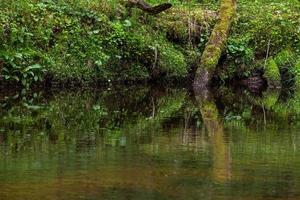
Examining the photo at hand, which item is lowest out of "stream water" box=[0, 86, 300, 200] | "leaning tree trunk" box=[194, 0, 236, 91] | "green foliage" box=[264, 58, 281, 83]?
"stream water" box=[0, 86, 300, 200]

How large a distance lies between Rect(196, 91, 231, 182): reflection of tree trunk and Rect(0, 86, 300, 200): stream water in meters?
0.02

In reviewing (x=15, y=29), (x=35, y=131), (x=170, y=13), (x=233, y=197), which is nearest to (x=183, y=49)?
(x=170, y=13)

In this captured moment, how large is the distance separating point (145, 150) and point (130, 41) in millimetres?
12746

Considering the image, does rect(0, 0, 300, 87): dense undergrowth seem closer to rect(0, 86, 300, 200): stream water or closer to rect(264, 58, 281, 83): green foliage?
rect(264, 58, 281, 83): green foliage

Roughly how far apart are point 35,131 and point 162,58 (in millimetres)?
12025

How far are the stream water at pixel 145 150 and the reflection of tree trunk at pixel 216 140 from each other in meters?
0.02

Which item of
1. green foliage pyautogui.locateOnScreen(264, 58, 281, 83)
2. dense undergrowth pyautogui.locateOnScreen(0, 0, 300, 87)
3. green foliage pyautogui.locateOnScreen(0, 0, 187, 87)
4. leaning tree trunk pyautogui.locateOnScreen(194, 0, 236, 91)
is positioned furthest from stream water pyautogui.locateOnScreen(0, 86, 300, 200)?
green foliage pyautogui.locateOnScreen(264, 58, 281, 83)

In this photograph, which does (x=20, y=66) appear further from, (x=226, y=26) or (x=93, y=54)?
(x=226, y=26)

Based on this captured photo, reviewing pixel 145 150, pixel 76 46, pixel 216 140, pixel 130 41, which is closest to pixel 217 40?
pixel 130 41

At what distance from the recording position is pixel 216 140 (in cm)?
1068

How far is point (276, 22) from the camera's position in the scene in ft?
84.1

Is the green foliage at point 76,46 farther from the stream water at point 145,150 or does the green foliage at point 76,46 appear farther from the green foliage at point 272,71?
the green foliage at point 272,71

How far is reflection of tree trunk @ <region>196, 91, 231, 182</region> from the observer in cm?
803

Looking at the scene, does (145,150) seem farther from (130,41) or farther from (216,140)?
(130,41)
